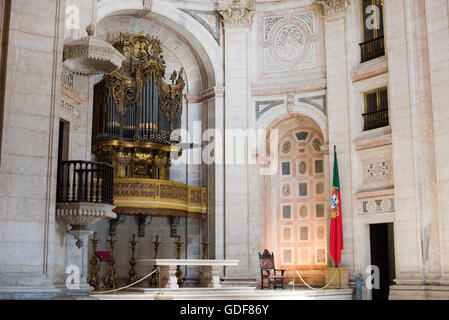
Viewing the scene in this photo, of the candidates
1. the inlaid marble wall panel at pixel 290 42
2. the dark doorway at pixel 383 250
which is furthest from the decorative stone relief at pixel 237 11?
the dark doorway at pixel 383 250

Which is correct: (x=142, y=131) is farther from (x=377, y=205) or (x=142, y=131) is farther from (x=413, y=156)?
(x=413, y=156)

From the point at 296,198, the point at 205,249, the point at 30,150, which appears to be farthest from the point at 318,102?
the point at 30,150

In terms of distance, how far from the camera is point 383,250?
2064 centimetres

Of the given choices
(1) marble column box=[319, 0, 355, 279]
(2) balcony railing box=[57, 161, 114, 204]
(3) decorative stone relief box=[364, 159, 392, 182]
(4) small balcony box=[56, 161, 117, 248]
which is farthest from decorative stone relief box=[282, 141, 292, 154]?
(4) small balcony box=[56, 161, 117, 248]

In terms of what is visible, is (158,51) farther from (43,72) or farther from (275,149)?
(43,72)

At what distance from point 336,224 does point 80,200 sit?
26.1 feet

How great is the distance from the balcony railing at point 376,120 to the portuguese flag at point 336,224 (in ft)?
4.80

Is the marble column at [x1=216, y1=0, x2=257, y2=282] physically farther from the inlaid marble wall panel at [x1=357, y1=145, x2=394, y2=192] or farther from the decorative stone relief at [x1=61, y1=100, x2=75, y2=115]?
the decorative stone relief at [x1=61, y1=100, x2=75, y2=115]

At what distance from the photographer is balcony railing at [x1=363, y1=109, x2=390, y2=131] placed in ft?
59.0

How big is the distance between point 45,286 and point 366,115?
36.5 feet

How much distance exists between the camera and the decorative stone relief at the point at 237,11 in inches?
800
